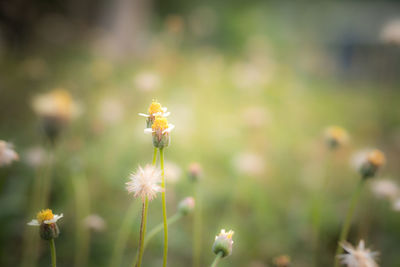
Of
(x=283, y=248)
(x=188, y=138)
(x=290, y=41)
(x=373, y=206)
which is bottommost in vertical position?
(x=283, y=248)

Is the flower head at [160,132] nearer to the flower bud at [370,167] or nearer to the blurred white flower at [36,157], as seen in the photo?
the flower bud at [370,167]

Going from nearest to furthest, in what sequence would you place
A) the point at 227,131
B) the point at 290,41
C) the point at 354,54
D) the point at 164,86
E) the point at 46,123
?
the point at 46,123 < the point at 227,131 < the point at 164,86 < the point at 290,41 < the point at 354,54

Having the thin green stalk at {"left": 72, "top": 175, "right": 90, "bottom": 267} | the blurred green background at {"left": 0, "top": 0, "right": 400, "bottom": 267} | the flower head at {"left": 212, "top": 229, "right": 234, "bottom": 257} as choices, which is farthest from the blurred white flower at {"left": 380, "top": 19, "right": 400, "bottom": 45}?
the thin green stalk at {"left": 72, "top": 175, "right": 90, "bottom": 267}

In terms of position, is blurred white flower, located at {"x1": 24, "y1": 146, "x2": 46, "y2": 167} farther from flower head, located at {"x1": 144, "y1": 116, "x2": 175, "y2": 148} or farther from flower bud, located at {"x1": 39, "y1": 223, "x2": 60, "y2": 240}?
flower head, located at {"x1": 144, "y1": 116, "x2": 175, "y2": 148}

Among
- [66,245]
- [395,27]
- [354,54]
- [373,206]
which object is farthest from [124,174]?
[354,54]

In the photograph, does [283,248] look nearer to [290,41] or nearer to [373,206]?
[373,206]

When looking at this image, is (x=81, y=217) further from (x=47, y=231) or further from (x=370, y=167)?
(x=370, y=167)
